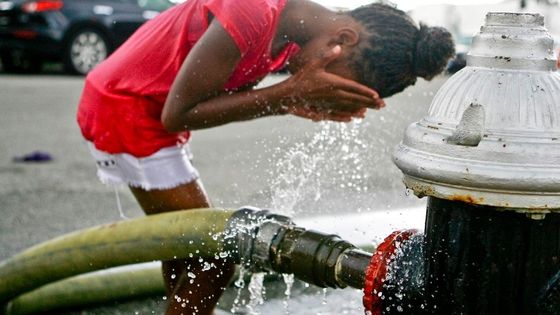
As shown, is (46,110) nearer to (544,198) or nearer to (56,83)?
(56,83)

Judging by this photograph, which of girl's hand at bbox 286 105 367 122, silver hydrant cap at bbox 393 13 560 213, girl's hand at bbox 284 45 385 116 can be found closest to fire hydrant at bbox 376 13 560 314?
silver hydrant cap at bbox 393 13 560 213

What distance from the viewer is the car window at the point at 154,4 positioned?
12875mm

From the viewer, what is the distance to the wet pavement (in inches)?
153

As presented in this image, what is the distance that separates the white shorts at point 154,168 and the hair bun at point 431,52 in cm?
85

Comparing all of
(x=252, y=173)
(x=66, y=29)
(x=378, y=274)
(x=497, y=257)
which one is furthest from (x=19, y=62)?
(x=497, y=257)

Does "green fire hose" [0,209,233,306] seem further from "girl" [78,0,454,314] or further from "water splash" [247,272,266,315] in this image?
"water splash" [247,272,266,315]

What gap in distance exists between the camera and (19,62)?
12.7m

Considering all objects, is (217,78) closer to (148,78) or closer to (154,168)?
(148,78)

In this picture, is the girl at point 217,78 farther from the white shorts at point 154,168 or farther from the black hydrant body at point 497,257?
the black hydrant body at point 497,257

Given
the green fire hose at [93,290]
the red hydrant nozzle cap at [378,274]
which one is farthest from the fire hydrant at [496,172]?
the green fire hose at [93,290]

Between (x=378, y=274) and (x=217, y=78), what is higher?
(x=217, y=78)

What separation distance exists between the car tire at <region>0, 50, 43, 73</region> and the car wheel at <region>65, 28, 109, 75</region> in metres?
0.49

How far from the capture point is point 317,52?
2.76 meters

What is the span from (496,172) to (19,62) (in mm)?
12108
